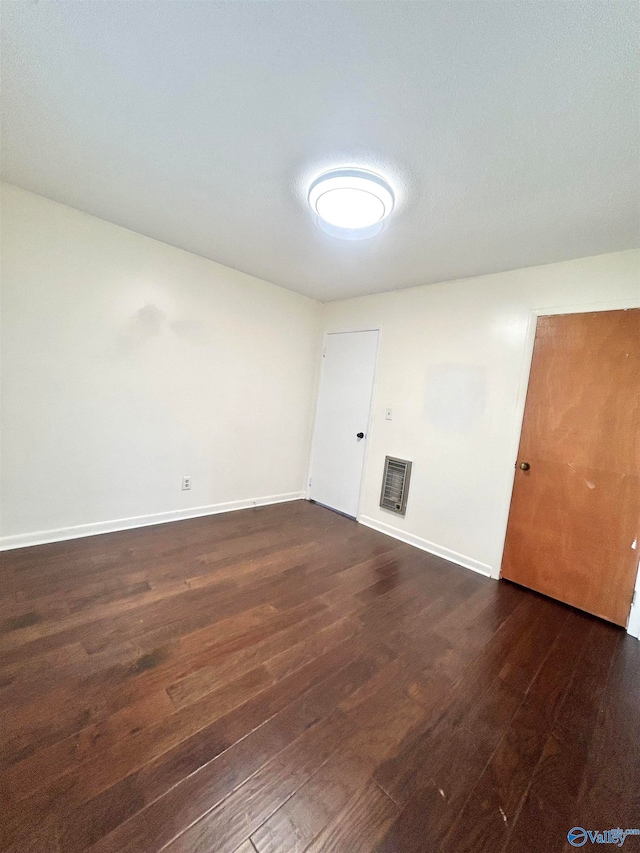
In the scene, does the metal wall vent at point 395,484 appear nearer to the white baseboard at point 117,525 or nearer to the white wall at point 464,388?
the white wall at point 464,388

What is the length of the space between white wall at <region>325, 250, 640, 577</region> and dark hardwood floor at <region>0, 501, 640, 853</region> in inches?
26.8

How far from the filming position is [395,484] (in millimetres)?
3252

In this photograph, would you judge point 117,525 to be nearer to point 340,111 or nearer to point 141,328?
point 141,328

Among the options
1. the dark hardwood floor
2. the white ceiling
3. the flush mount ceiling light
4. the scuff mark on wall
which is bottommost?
the dark hardwood floor

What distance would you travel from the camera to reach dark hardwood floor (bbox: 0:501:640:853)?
3.23 ft

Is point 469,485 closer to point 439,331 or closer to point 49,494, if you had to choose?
point 439,331

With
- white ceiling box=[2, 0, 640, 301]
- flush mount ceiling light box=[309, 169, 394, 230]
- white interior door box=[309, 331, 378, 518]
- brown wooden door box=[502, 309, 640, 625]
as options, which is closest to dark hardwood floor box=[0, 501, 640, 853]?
brown wooden door box=[502, 309, 640, 625]

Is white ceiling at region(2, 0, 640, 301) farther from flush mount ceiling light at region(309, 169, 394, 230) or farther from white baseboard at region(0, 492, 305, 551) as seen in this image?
white baseboard at region(0, 492, 305, 551)

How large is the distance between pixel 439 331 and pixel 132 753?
323 centimetres

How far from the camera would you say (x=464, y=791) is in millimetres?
1110

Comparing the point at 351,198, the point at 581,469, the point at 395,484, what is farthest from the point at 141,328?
the point at 581,469

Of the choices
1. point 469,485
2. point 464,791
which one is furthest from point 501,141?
point 464,791

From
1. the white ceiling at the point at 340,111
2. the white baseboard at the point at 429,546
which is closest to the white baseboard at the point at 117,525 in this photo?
the white baseboard at the point at 429,546

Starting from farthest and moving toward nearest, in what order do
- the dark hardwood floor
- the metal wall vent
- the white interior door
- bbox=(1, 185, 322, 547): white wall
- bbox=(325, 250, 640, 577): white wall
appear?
the white interior door → the metal wall vent → bbox=(325, 250, 640, 577): white wall → bbox=(1, 185, 322, 547): white wall → the dark hardwood floor
